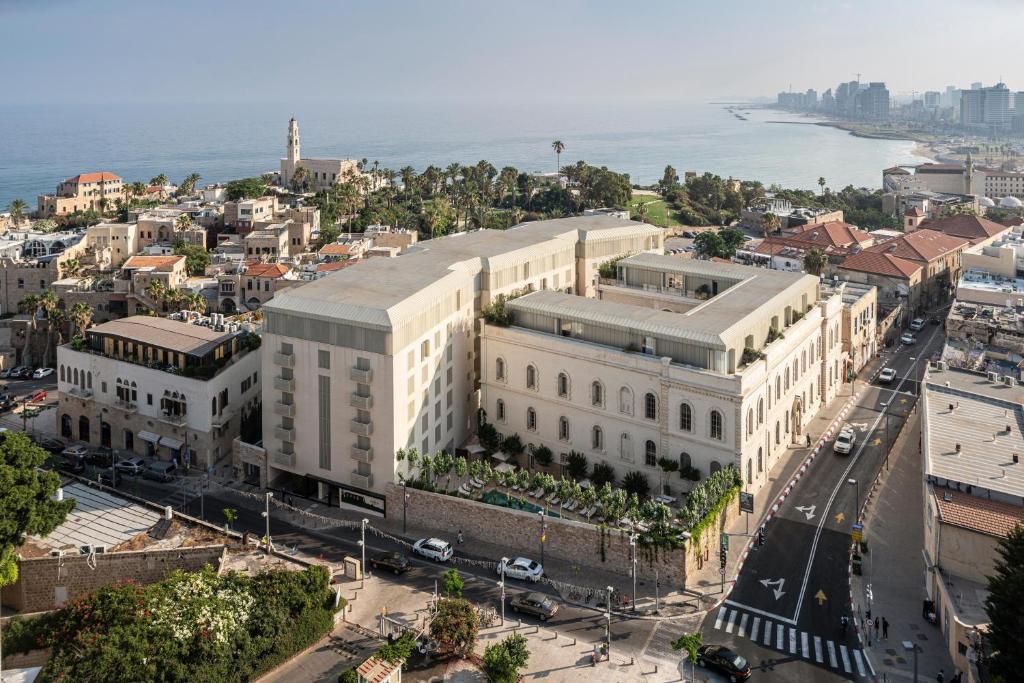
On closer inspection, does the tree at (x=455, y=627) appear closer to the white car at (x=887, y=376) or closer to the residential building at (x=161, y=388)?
the residential building at (x=161, y=388)

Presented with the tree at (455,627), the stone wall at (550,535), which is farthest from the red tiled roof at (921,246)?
the tree at (455,627)

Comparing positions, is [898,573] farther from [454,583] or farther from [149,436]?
[149,436]

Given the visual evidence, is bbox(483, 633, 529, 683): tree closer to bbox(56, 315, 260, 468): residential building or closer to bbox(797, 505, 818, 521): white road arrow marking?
bbox(797, 505, 818, 521): white road arrow marking

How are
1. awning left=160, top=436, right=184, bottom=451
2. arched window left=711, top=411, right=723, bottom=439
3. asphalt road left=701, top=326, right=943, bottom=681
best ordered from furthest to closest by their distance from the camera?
awning left=160, top=436, right=184, bottom=451 → arched window left=711, top=411, right=723, bottom=439 → asphalt road left=701, top=326, right=943, bottom=681

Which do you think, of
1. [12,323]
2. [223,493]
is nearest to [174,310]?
[12,323]

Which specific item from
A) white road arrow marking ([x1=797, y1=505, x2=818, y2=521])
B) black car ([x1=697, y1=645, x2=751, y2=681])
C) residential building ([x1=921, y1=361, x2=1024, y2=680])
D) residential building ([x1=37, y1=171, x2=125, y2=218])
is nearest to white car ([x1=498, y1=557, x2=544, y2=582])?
black car ([x1=697, y1=645, x2=751, y2=681])

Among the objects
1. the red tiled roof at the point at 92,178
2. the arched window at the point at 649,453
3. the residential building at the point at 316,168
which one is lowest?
the arched window at the point at 649,453

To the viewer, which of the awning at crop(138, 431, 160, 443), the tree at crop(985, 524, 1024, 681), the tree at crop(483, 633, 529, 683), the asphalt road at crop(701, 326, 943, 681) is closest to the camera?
the tree at crop(985, 524, 1024, 681)
